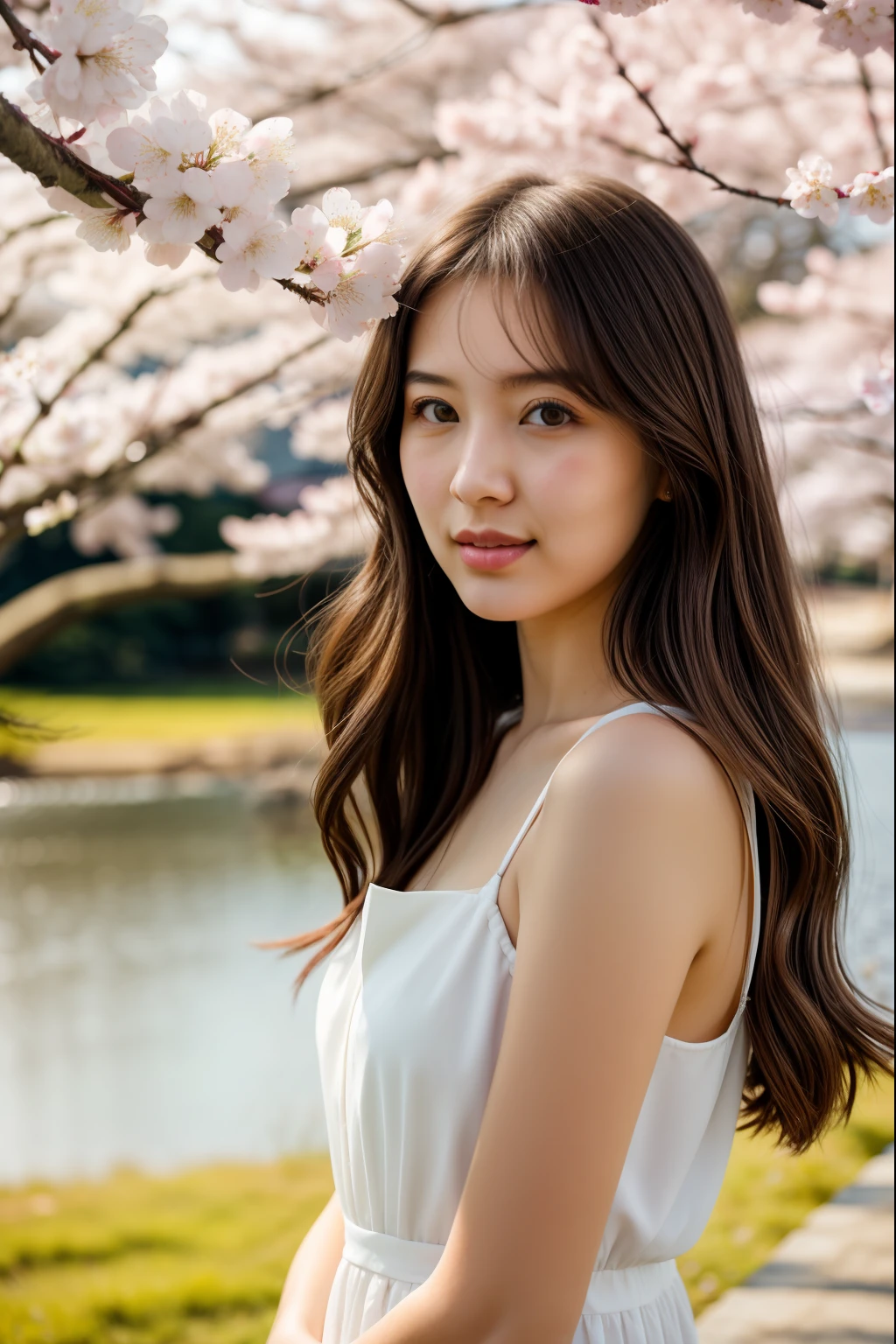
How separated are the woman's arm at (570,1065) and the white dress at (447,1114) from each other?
0.11m

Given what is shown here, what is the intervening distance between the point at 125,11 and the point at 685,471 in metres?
0.61

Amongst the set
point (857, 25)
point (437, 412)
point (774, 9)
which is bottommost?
point (437, 412)

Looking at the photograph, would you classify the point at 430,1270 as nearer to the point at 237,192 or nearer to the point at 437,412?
the point at 437,412

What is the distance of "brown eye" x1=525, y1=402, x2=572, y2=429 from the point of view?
3.60 ft

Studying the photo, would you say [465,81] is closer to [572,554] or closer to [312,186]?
[312,186]

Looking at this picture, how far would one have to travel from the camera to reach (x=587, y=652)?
126 centimetres

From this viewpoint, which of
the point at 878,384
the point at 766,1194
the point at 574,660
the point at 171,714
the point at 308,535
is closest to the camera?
the point at 574,660

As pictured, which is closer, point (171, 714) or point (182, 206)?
point (182, 206)

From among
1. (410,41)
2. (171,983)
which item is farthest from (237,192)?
(171,983)

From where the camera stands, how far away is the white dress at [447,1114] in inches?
41.4

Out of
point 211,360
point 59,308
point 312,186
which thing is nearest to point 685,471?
point 312,186

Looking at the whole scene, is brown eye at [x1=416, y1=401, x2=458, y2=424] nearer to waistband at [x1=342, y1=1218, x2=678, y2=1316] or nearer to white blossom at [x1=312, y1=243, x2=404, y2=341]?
white blossom at [x1=312, y1=243, x2=404, y2=341]

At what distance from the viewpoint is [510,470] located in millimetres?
1090

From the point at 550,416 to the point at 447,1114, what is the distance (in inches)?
24.6
